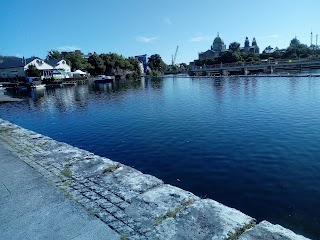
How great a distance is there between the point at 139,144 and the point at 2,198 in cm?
856

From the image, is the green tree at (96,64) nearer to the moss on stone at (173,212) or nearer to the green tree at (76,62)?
the green tree at (76,62)

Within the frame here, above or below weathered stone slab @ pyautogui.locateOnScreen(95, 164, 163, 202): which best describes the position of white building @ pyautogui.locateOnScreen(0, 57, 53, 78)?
Result: above

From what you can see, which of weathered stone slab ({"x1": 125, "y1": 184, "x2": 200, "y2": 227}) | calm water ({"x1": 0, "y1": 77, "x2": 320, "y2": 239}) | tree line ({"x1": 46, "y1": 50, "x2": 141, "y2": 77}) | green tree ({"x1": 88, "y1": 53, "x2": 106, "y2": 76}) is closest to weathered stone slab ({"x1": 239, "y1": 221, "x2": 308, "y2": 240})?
weathered stone slab ({"x1": 125, "y1": 184, "x2": 200, "y2": 227})

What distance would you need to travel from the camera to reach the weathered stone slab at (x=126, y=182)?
6461 mm

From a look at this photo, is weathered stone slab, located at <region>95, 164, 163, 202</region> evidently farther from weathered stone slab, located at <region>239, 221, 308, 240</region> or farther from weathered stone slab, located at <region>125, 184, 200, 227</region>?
weathered stone slab, located at <region>239, 221, 308, 240</region>

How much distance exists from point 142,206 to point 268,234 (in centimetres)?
260

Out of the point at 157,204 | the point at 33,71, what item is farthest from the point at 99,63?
the point at 157,204

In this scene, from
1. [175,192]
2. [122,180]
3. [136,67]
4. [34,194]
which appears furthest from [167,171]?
[136,67]

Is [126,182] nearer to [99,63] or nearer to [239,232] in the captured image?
[239,232]

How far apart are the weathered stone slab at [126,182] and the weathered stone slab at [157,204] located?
0.32 metres

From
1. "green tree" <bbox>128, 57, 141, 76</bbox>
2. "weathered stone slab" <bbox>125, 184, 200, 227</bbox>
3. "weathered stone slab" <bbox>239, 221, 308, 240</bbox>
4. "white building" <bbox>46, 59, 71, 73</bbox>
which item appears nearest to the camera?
"weathered stone slab" <bbox>239, 221, 308, 240</bbox>

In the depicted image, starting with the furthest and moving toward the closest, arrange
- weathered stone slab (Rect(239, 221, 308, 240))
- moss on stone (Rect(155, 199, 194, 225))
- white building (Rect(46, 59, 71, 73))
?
white building (Rect(46, 59, 71, 73))
moss on stone (Rect(155, 199, 194, 225))
weathered stone slab (Rect(239, 221, 308, 240))

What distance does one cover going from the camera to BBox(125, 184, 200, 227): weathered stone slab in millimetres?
5191

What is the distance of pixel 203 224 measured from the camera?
4.84 m
